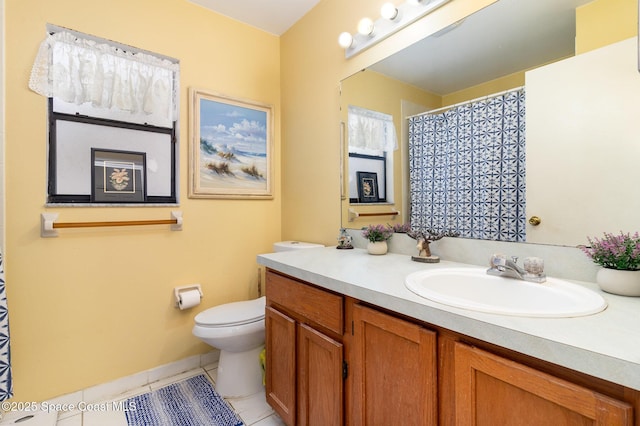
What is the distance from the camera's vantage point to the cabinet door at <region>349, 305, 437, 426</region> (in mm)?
811

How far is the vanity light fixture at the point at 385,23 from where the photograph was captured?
1.46 m

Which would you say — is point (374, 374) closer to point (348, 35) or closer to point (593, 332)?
point (593, 332)

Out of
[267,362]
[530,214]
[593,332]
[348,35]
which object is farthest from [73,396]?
[348,35]

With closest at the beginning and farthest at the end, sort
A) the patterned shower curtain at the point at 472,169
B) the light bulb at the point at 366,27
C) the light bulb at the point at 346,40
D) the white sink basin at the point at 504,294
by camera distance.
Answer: the white sink basin at the point at 504,294 < the patterned shower curtain at the point at 472,169 < the light bulb at the point at 366,27 < the light bulb at the point at 346,40

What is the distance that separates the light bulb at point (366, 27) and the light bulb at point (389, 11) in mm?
109

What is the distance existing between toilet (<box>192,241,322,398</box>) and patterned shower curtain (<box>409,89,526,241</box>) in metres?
1.09

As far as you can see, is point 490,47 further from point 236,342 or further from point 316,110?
point 236,342

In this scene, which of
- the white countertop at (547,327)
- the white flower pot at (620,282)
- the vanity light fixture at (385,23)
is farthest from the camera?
the vanity light fixture at (385,23)

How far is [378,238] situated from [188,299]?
1303 millimetres

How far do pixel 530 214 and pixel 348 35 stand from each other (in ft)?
4.60

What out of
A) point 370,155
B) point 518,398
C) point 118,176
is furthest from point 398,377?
point 118,176

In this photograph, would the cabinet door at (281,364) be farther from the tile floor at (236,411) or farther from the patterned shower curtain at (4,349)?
the patterned shower curtain at (4,349)

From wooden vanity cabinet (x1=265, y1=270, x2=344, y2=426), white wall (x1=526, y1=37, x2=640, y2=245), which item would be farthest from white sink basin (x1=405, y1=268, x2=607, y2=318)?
wooden vanity cabinet (x1=265, y1=270, x2=344, y2=426)

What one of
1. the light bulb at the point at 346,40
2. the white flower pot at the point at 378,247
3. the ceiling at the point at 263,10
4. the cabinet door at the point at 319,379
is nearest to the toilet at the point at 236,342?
the cabinet door at the point at 319,379
